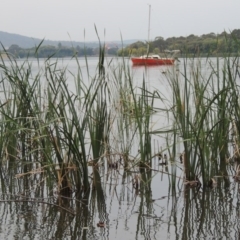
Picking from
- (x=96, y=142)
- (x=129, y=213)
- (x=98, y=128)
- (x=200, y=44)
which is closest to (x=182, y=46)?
(x=200, y=44)

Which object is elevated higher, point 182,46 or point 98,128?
point 182,46

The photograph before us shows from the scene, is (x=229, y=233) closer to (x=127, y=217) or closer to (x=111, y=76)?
(x=127, y=217)

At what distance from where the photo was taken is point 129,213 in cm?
418

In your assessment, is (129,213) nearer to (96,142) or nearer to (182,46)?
(96,142)

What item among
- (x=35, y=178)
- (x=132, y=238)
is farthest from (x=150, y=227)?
(x=35, y=178)

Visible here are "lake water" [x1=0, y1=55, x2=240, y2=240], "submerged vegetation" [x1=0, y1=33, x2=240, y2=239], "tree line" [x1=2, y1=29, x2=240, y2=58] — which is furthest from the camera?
"tree line" [x1=2, y1=29, x2=240, y2=58]

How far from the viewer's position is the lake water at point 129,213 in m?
3.71

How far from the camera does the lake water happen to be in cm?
371

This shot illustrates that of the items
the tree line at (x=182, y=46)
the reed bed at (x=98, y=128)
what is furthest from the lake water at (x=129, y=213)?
the tree line at (x=182, y=46)

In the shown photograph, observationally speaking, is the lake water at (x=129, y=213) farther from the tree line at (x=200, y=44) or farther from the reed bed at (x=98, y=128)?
the tree line at (x=200, y=44)

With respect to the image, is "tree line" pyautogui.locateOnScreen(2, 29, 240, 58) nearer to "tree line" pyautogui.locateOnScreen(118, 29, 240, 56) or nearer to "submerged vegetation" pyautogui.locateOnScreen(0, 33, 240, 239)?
"tree line" pyautogui.locateOnScreen(118, 29, 240, 56)

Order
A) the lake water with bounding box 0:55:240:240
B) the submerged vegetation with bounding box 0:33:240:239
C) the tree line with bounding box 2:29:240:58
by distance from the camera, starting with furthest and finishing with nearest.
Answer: the tree line with bounding box 2:29:240:58
the submerged vegetation with bounding box 0:33:240:239
the lake water with bounding box 0:55:240:240

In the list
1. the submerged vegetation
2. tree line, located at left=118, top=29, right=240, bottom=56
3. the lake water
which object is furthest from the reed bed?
tree line, located at left=118, top=29, right=240, bottom=56

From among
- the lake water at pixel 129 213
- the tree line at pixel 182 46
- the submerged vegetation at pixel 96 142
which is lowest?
the lake water at pixel 129 213
